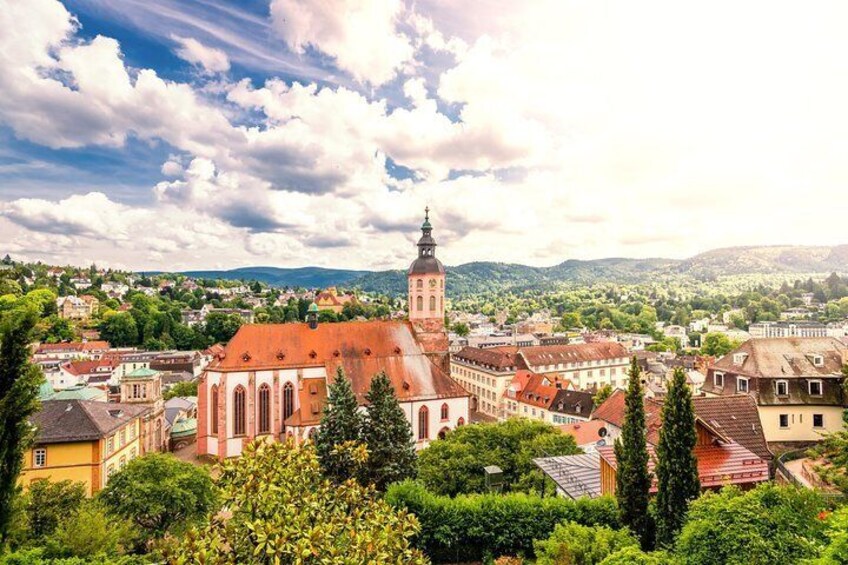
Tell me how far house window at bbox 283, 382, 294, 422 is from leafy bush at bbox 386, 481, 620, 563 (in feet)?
83.9

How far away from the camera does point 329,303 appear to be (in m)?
174

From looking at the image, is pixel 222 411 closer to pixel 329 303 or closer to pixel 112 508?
pixel 112 508

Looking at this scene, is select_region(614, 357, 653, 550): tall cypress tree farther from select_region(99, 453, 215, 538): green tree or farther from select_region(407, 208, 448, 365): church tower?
Answer: select_region(407, 208, 448, 365): church tower

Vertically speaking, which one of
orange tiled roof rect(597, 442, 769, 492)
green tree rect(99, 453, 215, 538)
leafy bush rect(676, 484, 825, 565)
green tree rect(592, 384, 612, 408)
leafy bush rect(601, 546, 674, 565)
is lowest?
green tree rect(592, 384, 612, 408)

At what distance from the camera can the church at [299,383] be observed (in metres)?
41.6

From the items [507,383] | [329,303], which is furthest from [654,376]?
[329,303]

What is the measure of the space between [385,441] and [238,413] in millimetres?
20234

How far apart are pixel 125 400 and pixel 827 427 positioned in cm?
5134

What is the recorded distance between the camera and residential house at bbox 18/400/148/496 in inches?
1098

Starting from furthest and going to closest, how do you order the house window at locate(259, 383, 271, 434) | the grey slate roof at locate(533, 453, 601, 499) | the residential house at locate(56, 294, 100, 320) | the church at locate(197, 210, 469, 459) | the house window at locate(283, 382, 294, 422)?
the residential house at locate(56, 294, 100, 320) < the house window at locate(283, 382, 294, 422) < the house window at locate(259, 383, 271, 434) < the church at locate(197, 210, 469, 459) < the grey slate roof at locate(533, 453, 601, 499)

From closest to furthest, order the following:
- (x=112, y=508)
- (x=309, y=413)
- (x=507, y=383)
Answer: (x=112, y=508) < (x=309, y=413) < (x=507, y=383)

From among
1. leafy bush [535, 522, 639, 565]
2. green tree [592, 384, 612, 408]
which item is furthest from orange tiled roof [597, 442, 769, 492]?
green tree [592, 384, 612, 408]

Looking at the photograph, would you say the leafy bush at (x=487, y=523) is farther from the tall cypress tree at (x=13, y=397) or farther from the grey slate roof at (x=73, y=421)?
the grey slate roof at (x=73, y=421)

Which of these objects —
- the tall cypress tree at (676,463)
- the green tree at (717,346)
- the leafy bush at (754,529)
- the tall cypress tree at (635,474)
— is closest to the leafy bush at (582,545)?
the tall cypress tree at (676,463)
